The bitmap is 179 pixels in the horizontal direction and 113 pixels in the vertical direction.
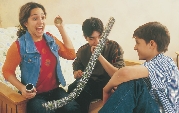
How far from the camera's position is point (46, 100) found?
2.88ft

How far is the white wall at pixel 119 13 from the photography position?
1.21 meters

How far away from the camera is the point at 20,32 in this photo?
91 centimetres

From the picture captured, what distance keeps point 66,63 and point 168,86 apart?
0.53 m

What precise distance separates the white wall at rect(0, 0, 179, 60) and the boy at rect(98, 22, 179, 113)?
64 cm

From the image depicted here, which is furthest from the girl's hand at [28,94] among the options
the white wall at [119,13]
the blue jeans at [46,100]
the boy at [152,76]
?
the white wall at [119,13]

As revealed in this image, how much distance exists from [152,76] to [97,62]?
0.31m

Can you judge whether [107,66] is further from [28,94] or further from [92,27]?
[28,94]

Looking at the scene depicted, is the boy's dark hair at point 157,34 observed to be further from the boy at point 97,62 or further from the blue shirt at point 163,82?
the boy at point 97,62

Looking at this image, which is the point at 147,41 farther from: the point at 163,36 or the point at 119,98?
the point at 119,98

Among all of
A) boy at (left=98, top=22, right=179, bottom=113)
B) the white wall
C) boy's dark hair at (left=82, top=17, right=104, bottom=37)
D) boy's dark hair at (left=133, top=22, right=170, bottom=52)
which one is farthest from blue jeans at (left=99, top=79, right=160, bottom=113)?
the white wall

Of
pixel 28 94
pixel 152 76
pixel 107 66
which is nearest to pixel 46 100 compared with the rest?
pixel 28 94

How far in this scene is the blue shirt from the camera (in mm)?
750

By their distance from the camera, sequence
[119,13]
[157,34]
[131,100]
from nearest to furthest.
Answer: [131,100], [157,34], [119,13]

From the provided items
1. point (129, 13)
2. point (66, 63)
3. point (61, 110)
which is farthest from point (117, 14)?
point (61, 110)
